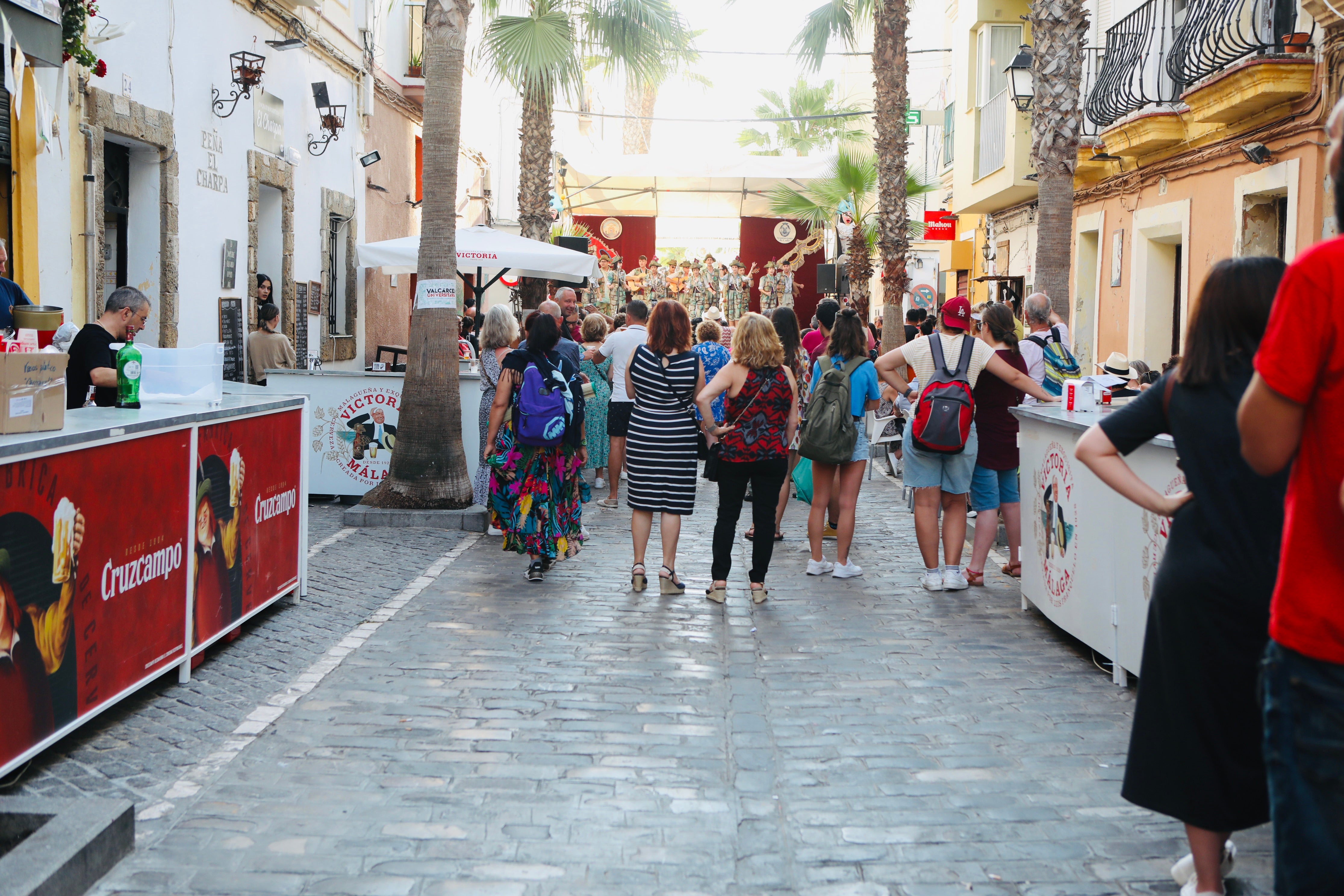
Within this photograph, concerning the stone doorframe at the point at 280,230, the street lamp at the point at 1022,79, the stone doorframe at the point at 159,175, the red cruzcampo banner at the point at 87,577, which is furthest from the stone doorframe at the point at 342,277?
the red cruzcampo banner at the point at 87,577

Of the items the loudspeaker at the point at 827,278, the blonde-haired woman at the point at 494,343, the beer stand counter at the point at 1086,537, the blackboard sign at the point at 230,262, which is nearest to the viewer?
the beer stand counter at the point at 1086,537

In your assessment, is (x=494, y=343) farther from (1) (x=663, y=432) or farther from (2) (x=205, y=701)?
(2) (x=205, y=701)

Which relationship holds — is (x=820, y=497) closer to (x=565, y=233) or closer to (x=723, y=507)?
(x=723, y=507)

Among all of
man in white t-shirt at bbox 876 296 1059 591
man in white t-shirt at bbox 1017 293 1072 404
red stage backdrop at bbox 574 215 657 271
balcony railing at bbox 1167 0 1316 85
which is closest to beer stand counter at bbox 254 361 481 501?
man in white t-shirt at bbox 876 296 1059 591

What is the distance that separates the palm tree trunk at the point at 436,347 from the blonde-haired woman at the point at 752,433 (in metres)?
3.42

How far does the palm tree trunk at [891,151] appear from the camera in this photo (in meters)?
17.7

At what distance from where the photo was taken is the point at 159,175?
37.4 feet

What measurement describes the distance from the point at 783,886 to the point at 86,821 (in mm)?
1994

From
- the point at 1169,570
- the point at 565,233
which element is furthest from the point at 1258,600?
the point at 565,233

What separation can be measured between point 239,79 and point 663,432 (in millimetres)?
7645

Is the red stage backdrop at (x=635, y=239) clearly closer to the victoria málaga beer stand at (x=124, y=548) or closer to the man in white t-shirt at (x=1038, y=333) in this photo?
the man in white t-shirt at (x=1038, y=333)

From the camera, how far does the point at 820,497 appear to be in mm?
8438

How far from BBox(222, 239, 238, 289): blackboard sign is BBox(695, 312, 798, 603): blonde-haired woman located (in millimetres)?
7425

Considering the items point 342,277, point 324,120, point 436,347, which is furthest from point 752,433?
point 342,277
